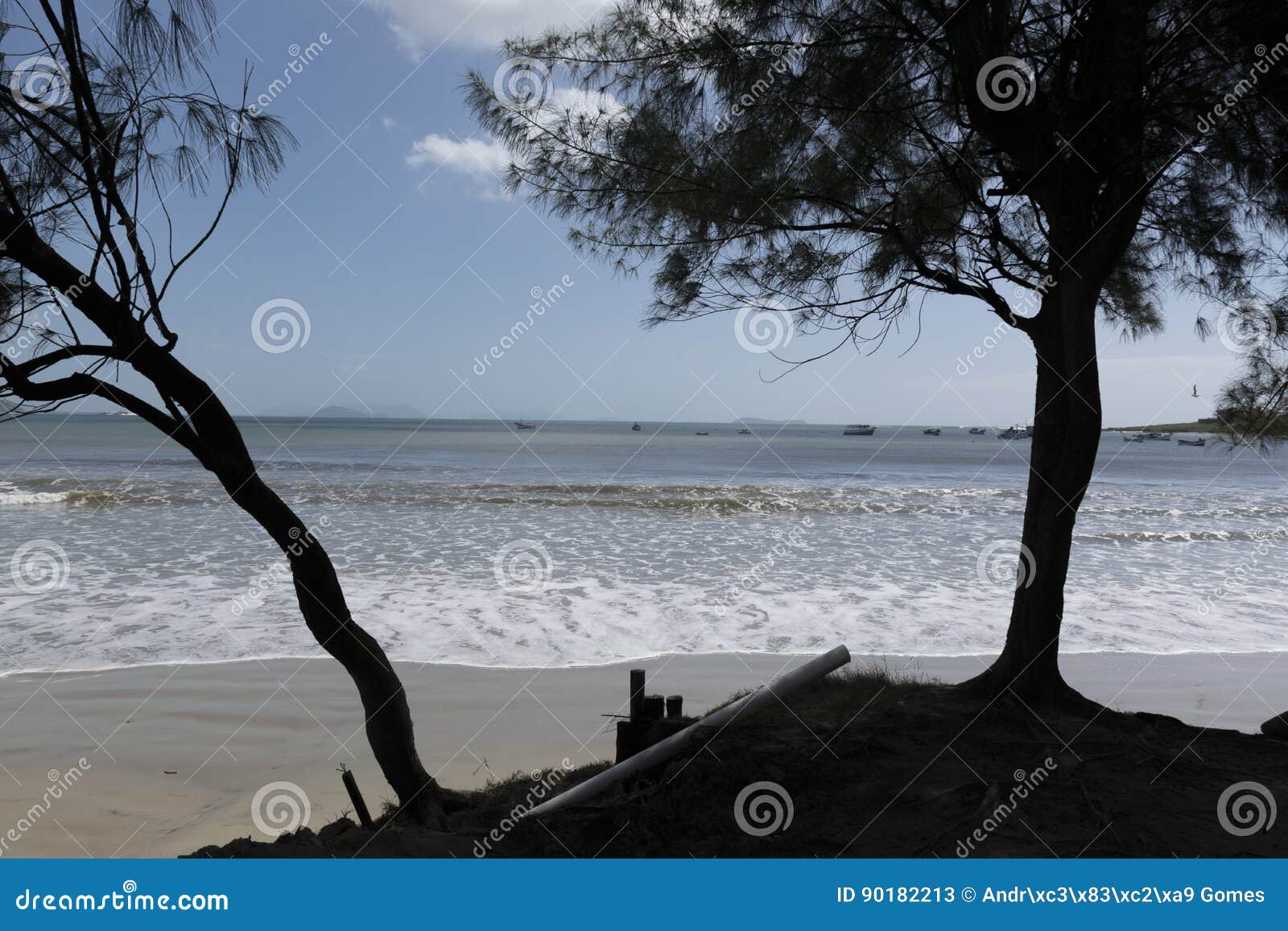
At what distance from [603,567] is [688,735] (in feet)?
26.6

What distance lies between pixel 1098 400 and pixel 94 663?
7.54m

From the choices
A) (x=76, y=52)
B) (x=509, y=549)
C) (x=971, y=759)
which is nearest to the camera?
(x=76, y=52)

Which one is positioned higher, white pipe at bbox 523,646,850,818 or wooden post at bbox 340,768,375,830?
white pipe at bbox 523,646,850,818

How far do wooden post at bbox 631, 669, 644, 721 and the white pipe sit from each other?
0.30 meters

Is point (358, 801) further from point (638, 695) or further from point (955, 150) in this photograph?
point (955, 150)

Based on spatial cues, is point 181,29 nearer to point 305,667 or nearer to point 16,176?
point 16,176

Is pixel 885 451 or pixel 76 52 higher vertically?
pixel 885 451

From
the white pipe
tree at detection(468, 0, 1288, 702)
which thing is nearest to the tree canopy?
tree at detection(468, 0, 1288, 702)

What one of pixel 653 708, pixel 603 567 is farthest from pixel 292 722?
pixel 603 567

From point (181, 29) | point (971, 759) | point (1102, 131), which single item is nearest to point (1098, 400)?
point (1102, 131)

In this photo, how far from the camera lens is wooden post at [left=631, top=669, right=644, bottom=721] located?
13.1 feet

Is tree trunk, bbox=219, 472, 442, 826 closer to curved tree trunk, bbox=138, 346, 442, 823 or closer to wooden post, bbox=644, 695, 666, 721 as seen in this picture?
curved tree trunk, bbox=138, 346, 442, 823

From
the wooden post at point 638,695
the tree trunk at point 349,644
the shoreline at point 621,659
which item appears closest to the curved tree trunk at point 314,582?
the tree trunk at point 349,644

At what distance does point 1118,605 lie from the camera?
9984mm
